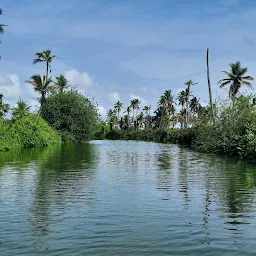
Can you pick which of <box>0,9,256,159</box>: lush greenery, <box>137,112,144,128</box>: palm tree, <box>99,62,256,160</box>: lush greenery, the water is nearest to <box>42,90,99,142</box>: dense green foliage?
<box>0,9,256,159</box>: lush greenery

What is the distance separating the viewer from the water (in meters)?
6.93

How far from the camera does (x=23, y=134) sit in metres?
41.9

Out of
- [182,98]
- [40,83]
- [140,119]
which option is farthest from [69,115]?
[140,119]

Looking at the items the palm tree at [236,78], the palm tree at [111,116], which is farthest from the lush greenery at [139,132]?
the palm tree at [111,116]

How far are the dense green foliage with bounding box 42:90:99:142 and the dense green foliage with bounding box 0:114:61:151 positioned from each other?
11009 mm

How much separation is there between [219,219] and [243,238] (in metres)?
1.55

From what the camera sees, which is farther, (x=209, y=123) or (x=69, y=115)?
(x=69, y=115)

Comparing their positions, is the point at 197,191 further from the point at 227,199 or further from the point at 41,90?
the point at 41,90

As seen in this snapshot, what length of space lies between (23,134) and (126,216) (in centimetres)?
3445

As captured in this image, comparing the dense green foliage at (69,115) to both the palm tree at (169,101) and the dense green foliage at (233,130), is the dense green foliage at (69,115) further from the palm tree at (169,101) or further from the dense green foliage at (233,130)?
the palm tree at (169,101)

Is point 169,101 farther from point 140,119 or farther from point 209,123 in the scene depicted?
point 209,123

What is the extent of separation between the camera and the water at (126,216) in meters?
6.93

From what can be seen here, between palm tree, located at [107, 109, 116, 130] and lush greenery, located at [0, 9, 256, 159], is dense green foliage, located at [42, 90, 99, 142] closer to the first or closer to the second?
lush greenery, located at [0, 9, 256, 159]

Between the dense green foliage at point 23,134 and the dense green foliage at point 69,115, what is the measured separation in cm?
1101
